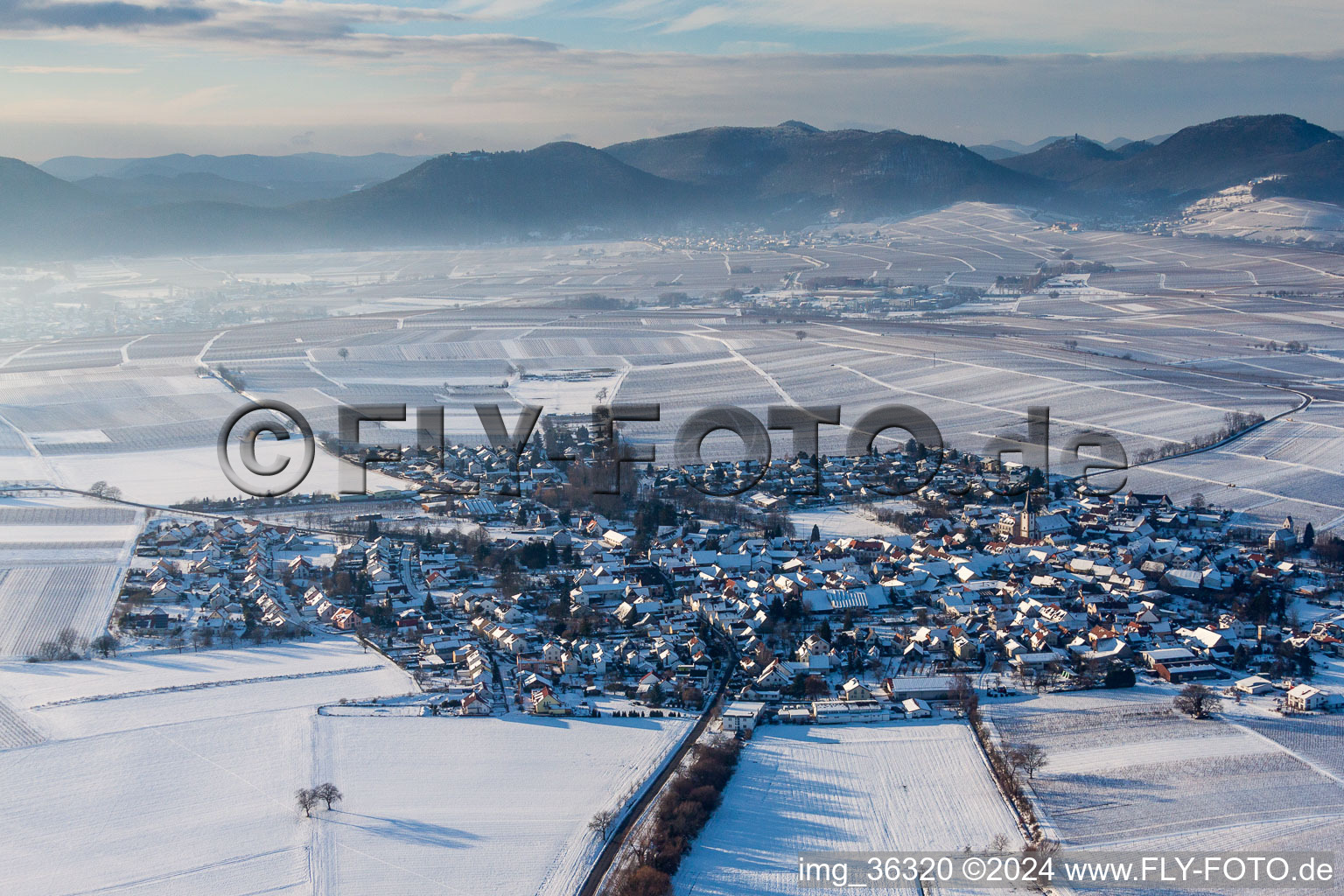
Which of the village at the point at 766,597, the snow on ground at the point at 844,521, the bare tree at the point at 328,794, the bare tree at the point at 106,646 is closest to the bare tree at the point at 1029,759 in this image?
the village at the point at 766,597

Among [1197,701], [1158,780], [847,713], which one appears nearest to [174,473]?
[847,713]

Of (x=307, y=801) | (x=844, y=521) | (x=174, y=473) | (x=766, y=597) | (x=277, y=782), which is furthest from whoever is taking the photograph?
(x=174, y=473)

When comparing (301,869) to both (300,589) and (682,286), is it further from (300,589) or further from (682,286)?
(682,286)

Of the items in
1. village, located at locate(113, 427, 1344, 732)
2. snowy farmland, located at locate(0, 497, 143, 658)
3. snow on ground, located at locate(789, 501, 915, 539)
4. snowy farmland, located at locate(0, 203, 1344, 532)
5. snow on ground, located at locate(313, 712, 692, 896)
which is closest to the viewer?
snow on ground, located at locate(313, 712, 692, 896)


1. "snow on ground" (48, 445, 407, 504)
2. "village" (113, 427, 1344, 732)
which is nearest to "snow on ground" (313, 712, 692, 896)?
"village" (113, 427, 1344, 732)

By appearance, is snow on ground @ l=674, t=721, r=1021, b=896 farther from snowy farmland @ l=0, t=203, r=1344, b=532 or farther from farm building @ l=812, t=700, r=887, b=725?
snowy farmland @ l=0, t=203, r=1344, b=532
